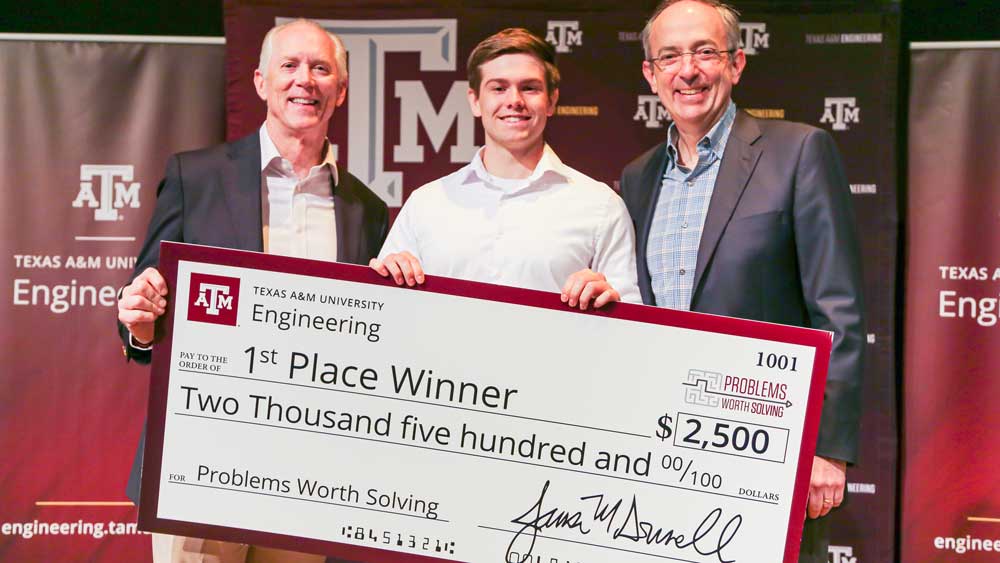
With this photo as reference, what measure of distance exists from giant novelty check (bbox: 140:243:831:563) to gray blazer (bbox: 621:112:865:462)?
0.16 meters

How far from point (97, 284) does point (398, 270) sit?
2.41m

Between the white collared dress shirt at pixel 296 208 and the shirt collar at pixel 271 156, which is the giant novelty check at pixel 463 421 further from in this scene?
the shirt collar at pixel 271 156

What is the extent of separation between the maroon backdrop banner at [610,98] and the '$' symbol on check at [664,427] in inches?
76.8

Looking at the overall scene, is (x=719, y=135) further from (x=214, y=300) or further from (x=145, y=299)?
(x=145, y=299)

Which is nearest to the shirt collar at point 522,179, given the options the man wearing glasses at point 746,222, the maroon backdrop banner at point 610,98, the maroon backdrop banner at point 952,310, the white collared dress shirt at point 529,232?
the white collared dress shirt at point 529,232

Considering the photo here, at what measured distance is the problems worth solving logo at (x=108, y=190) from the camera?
13.6 ft

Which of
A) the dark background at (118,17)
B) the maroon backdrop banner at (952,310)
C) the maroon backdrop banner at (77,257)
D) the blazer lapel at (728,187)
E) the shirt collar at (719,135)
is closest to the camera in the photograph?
the blazer lapel at (728,187)

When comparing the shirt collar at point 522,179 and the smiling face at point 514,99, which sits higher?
the smiling face at point 514,99

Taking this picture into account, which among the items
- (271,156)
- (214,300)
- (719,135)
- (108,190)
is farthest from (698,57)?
(108,190)

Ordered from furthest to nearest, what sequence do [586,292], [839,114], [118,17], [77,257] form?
[118,17], [77,257], [839,114], [586,292]

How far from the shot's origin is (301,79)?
263 centimetres

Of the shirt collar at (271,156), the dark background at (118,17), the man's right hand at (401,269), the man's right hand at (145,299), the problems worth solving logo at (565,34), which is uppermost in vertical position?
the dark background at (118,17)
